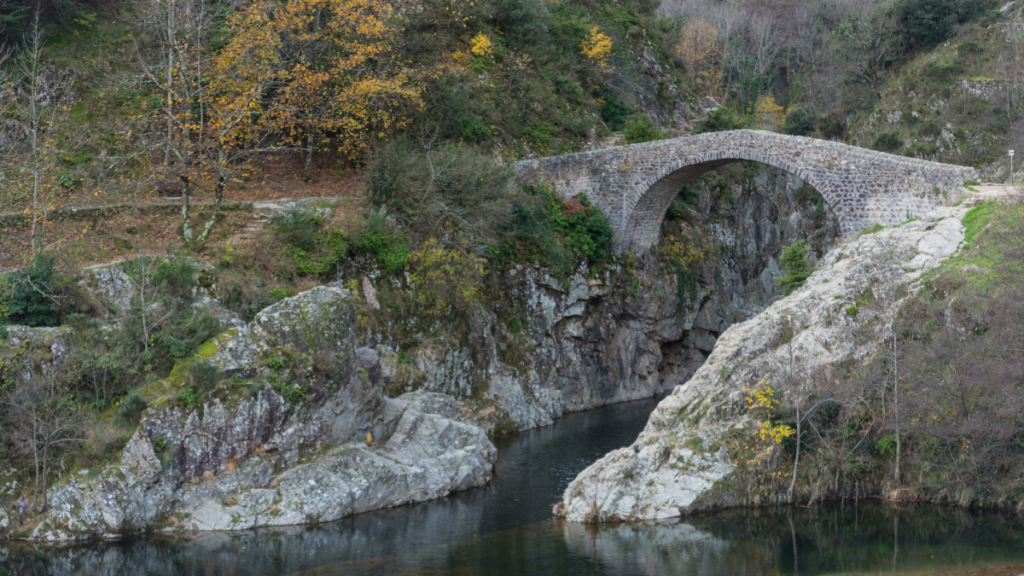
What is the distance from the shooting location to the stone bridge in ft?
86.5

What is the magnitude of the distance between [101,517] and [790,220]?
35.1 metres

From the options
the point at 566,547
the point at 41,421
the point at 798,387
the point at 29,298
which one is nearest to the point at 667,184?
the point at 798,387

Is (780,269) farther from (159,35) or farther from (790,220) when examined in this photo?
(159,35)

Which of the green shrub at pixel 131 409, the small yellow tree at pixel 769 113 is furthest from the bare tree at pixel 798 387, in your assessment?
the small yellow tree at pixel 769 113

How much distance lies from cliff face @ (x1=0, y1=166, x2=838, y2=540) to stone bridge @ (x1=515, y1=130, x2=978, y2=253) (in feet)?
16.6

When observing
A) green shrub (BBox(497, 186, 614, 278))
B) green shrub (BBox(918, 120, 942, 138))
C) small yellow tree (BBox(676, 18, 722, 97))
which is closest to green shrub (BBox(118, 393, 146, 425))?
green shrub (BBox(497, 186, 614, 278))

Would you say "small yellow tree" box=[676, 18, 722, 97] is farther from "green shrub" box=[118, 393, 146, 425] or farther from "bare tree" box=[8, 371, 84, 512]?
"bare tree" box=[8, 371, 84, 512]

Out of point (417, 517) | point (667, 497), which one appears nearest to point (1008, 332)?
point (667, 497)

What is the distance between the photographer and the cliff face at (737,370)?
2039 cm

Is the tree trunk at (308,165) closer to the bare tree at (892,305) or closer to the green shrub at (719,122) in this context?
the bare tree at (892,305)

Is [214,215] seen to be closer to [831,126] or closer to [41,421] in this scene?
[41,421]

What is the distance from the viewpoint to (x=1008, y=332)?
65.0ft

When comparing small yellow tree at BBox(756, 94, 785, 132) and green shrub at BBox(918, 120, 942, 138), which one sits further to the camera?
small yellow tree at BBox(756, 94, 785, 132)

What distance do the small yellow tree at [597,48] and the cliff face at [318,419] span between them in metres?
15.0
